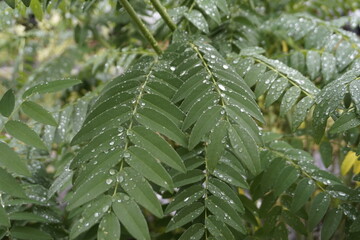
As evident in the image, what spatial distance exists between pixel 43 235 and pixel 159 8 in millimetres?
564

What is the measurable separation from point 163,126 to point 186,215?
0.17m

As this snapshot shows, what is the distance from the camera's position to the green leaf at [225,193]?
0.80 m

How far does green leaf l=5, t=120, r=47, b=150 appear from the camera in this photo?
757 mm

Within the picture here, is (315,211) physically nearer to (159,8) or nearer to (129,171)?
(129,171)

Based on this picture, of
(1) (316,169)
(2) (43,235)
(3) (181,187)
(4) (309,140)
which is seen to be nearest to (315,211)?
(1) (316,169)

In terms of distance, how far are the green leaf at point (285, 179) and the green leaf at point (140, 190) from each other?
0.39 meters

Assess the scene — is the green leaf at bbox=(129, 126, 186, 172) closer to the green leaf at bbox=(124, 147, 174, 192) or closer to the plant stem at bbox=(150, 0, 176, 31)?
the green leaf at bbox=(124, 147, 174, 192)

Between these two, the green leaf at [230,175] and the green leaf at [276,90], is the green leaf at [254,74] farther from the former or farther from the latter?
the green leaf at [230,175]

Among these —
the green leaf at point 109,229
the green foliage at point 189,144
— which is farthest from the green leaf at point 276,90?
the green leaf at point 109,229

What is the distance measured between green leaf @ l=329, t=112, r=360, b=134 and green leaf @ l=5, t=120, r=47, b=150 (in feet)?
1.66

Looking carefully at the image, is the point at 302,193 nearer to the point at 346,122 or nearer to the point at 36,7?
the point at 346,122

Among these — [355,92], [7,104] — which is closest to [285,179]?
[355,92]

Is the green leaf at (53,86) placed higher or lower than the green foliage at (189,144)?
higher

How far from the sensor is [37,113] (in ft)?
2.64
